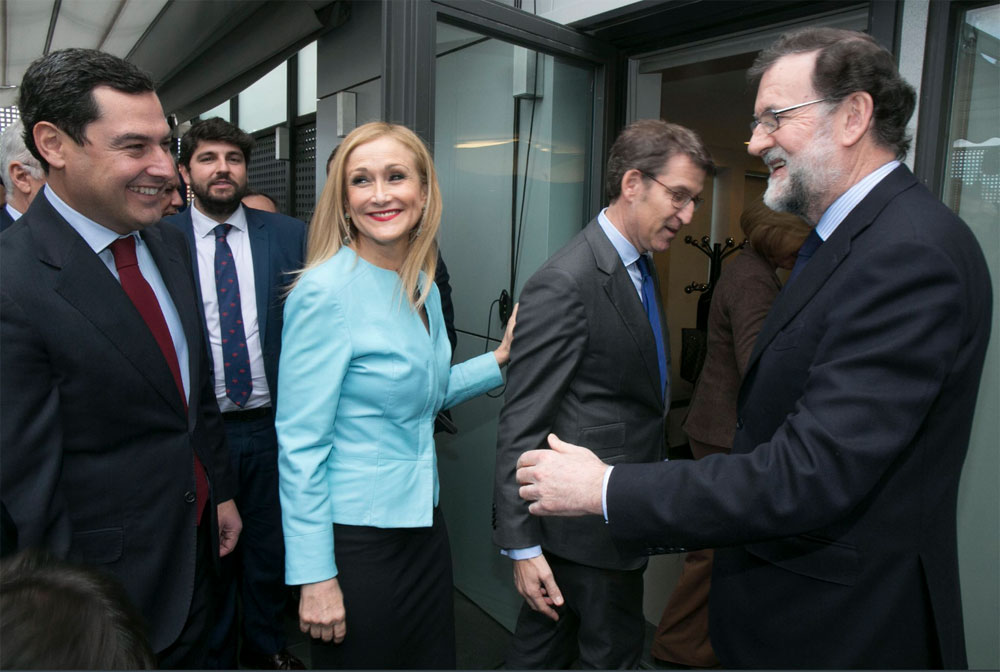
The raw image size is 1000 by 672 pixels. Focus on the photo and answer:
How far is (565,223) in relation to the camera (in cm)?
290

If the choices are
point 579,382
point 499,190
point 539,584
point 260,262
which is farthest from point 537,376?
point 260,262

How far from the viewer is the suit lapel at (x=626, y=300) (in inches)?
65.8

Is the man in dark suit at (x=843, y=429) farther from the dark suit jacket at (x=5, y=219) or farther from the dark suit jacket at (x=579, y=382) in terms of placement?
the dark suit jacket at (x=5, y=219)

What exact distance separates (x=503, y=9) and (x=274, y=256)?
1.33 meters

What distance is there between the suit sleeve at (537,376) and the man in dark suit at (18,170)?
1.97 metres

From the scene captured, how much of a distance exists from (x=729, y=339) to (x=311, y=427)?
174cm

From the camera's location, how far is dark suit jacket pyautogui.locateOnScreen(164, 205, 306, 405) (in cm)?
254

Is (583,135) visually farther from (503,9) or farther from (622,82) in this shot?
(503,9)

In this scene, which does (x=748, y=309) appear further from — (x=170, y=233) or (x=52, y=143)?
(x=52, y=143)

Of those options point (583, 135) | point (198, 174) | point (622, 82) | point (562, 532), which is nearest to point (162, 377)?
point (562, 532)

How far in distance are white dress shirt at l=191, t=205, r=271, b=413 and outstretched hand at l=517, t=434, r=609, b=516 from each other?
5.36 feet

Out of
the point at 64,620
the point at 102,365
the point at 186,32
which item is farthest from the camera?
the point at 186,32

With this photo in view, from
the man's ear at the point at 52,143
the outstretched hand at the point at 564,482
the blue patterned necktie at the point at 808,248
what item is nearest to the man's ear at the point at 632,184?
the blue patterned necktie at the point at 808,248

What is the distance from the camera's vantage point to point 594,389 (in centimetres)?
167
